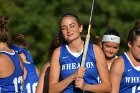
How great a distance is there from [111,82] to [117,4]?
13.9 meters

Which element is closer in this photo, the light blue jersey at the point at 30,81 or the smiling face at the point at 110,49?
the smiling face at the point at 110,49

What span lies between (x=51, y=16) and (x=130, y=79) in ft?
42.1

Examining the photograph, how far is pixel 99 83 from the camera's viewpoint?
6586 millimetres

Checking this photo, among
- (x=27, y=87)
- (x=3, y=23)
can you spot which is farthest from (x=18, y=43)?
A: (x=3, y=23)

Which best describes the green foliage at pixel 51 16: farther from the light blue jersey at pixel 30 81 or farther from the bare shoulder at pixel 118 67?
the bare shoulder at pixel 118 67

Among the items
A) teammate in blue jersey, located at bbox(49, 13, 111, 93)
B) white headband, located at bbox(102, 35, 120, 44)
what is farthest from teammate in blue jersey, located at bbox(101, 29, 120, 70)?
teammate in blue jersey, located at bbox(49, 13, 111, 93)

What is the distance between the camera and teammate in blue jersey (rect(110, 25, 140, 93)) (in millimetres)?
6723

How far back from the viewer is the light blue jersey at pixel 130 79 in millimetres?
6758

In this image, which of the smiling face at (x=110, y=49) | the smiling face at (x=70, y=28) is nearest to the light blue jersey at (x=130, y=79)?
the smiling face at (x=70, y=28)

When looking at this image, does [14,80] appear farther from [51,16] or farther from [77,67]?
[51,16]

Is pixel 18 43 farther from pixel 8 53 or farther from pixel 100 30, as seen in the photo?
pixel 100 30

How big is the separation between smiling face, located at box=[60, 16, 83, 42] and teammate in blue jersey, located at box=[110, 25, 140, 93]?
532 mm

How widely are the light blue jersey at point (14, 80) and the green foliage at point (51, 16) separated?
35.8 ft

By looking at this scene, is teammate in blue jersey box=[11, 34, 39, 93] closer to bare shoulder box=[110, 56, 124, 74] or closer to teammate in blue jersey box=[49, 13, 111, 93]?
teammate in blue jersey box=[49, 13, 111, 93]
